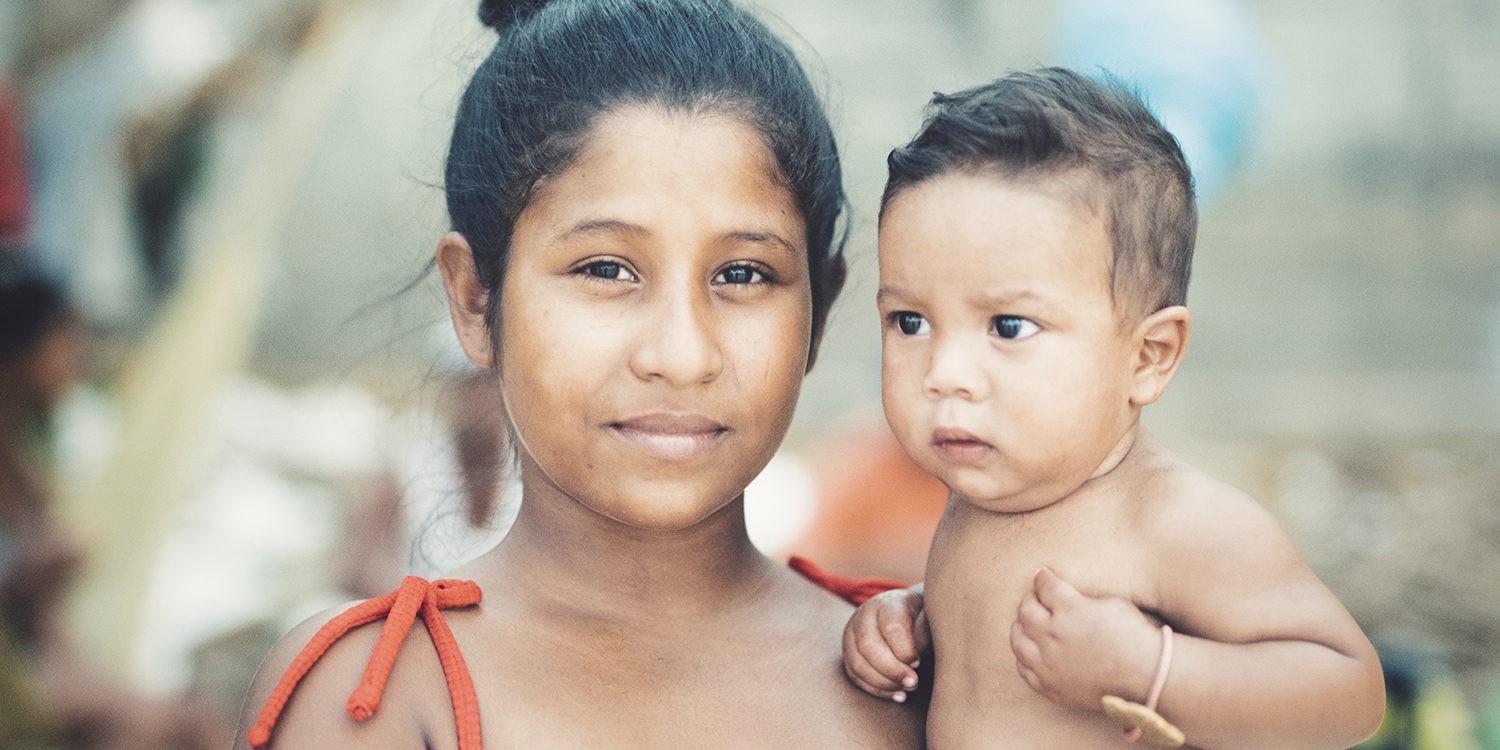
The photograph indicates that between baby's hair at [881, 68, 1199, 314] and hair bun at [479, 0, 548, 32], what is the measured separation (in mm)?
587

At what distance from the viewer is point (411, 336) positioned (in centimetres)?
246

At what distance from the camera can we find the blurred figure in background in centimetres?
300

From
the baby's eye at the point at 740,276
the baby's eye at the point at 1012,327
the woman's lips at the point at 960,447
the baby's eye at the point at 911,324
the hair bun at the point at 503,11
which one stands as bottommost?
the woman's lips at the point at 960,447

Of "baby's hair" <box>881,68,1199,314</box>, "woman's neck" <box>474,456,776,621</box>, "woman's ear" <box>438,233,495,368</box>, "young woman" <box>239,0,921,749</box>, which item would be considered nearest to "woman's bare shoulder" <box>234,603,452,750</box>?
"young woman" <box>239,0,921,749</box>

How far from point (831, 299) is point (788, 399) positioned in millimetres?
283

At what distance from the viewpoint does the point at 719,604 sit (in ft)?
4.89

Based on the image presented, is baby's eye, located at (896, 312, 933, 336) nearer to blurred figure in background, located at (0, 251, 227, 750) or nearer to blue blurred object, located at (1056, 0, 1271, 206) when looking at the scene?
blue blurred object, located at (1056, 0, 1271, 206)

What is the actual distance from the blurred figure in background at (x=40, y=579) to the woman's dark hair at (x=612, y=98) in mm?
2092

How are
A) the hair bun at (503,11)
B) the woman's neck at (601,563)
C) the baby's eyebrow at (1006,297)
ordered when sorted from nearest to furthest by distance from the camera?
the baby's eyebrow at (1006,297) → the woman's neck at (601,563) → the hair bun at (503,11)

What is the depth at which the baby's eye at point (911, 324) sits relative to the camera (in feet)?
4.22

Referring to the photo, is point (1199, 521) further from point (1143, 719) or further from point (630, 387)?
point (630, 387)

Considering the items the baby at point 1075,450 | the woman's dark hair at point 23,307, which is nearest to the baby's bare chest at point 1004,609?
the baby at point 1075,450

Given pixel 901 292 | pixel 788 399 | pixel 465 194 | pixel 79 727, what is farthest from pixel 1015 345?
pixel 79 727

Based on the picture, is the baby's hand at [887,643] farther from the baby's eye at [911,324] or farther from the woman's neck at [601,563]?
the baby's eye at [911,324]
